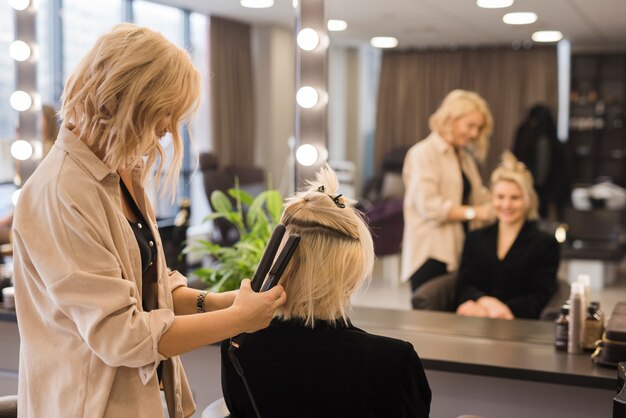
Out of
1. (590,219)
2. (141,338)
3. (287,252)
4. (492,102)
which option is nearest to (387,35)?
(492,102)

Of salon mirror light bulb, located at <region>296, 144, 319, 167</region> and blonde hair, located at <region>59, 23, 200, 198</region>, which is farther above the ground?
blonde hair, located at <region>59, 23, 200, 198</region>

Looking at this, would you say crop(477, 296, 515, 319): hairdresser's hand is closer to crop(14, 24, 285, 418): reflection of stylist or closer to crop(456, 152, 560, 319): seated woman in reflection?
crop(456, 152, 560, 319): seated woman in reflection

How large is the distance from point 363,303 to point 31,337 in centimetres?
130

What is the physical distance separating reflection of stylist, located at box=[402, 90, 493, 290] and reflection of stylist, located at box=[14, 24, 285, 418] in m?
1.16

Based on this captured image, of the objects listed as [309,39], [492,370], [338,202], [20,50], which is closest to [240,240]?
[309,39]

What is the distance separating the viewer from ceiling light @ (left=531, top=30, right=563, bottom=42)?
1927 mm

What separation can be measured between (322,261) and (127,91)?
406mm

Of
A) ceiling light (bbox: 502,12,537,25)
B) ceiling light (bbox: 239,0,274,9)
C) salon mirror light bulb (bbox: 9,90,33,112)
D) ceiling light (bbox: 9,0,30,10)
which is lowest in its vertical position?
salon mirror light bulb (bbox: 9,90,33,112)

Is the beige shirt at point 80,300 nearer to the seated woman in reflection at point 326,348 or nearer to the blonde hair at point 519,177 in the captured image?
the seated woman in reflection at point 326,348

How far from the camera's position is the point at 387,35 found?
6.81ft

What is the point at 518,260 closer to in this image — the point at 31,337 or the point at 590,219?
the point at 590,219

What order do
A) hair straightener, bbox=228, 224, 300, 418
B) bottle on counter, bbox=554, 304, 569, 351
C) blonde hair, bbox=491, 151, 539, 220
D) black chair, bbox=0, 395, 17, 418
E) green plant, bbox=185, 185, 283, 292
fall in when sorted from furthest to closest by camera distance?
blonde hair, bbox=491, 151, 539, 220 → green plant, bbox=185, 185, 283, 292 → bottle on counter, bbox=554, 304, 569, 351 → black chair, bbox=0, 395, 17, 418 → hair straightener, bbox=228, 224, 300, 418

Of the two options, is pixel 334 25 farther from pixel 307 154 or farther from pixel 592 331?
pixel 592 331

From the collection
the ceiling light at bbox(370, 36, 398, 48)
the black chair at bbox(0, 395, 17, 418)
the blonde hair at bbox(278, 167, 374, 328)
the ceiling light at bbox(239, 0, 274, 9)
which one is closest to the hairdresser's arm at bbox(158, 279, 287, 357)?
the blonde hair at bbox(278, 167, 374, 328)
